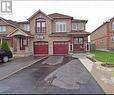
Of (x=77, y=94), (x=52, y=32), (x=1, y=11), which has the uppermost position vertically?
(x=1, y=11)

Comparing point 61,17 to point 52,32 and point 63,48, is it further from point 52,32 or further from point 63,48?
point 63,48

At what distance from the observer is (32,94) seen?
8.06 meters

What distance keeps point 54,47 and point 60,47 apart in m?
1.09

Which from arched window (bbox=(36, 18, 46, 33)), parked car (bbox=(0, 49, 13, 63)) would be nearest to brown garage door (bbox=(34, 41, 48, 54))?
arched window (bbox=(36, 18, 46, 33))

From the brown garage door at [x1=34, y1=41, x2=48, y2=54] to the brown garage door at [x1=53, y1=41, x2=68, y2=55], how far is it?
1.63 m

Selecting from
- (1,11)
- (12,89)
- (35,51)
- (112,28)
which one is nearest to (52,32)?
(35,51)

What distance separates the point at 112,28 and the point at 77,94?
1464 inches

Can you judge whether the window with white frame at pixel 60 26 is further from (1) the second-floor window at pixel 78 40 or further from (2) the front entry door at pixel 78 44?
(2) the front entry door at pixel 78 44

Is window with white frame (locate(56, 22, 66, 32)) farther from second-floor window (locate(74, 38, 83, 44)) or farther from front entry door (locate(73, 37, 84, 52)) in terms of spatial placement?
front entry door (locate(73, 37, 84, 52))

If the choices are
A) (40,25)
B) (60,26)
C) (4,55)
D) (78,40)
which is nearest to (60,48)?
(78,40)

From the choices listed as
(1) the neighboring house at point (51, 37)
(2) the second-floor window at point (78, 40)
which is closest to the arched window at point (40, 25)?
(1) the neighboring house at point (51, 37)

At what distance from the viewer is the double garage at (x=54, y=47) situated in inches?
1363

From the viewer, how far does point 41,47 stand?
115ft

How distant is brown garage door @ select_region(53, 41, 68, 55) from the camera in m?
34.6
